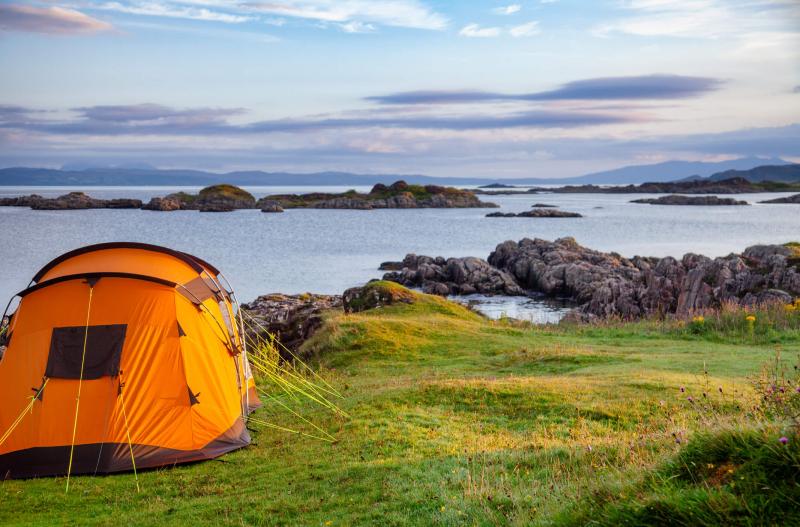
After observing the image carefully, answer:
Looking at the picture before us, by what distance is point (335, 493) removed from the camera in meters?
9.62

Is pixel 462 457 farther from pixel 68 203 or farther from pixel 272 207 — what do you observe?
pixel 68 203

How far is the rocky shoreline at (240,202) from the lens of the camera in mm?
174375

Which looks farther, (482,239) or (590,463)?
(482,239)

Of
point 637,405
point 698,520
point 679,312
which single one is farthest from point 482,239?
point 698,520

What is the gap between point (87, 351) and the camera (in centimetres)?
1249

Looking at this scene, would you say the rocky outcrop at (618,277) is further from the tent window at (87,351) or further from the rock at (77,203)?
the rock at (77,203)

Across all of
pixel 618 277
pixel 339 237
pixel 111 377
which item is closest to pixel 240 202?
pixel 339 237

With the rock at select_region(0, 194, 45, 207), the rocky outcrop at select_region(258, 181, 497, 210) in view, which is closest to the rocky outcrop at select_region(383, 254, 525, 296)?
the rocky outcrop at select_region(258, 181, 497, 210)

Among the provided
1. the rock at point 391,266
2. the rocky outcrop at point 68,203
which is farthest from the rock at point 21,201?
the rock at point 391,266

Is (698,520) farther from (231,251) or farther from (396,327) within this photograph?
(231,251)

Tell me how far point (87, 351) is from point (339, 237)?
90.0 meters

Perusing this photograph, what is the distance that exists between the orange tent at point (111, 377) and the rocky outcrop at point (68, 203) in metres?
172

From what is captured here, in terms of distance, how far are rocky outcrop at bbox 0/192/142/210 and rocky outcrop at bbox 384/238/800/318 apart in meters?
135

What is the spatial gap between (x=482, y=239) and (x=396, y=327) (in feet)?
250
